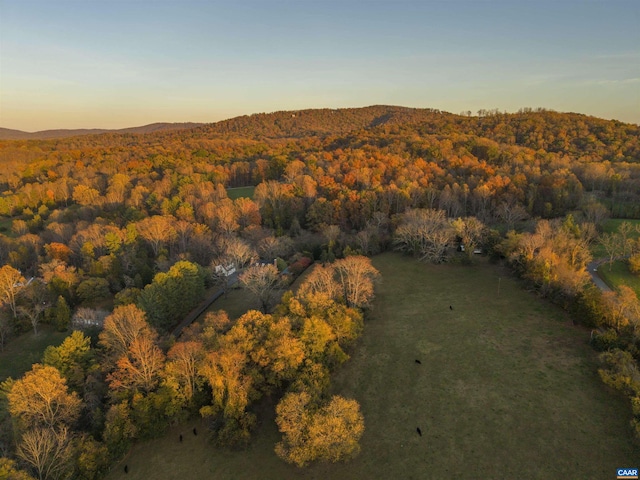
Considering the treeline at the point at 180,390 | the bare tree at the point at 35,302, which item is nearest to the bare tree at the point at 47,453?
the treeline at the point at 180,390

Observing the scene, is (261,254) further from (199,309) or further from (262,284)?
(262,284)

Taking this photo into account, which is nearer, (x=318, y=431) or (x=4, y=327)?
(x=318, y=431)

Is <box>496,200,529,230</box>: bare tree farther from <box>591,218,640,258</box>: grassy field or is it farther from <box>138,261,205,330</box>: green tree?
<box>138,261,205,330</box>: green tree

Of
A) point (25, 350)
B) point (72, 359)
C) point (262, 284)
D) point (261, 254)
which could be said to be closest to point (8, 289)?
point (25, 350)

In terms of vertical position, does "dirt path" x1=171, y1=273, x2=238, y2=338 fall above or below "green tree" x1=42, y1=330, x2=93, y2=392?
below

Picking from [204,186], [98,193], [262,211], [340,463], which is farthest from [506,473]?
[98,193]

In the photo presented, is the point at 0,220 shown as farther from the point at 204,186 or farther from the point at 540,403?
the point at 540,403

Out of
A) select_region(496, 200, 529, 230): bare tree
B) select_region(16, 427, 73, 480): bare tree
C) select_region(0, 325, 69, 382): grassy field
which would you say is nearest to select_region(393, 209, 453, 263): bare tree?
select_region(496, 200, 529, 230): bare tree
